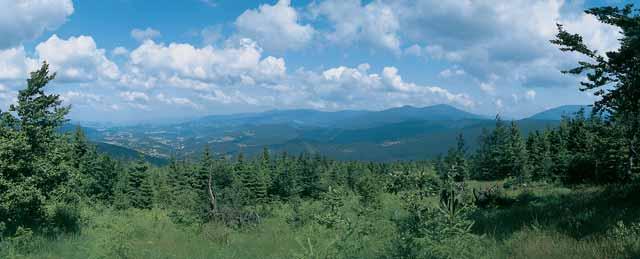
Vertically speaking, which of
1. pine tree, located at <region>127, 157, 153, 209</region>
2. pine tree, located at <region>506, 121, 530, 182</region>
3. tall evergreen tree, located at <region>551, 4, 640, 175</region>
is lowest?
pine tree, located at <region>127, 157, 153, 209</region>

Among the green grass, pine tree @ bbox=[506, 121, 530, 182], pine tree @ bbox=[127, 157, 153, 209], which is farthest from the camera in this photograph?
pine tree @ bbox=[506, 121, 530, 182]

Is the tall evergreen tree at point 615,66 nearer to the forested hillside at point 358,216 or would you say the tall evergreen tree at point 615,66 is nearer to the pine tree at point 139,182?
the forested hillside at point 358,216

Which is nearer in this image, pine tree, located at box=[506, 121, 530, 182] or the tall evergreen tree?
the tall evergreen tree

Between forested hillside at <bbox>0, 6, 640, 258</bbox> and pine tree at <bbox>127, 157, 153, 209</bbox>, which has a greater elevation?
forested hillside at <bbox>0, 6, 640, 258</bbox>

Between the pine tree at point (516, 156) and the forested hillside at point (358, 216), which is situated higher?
the forested hillside at point (358, 216)

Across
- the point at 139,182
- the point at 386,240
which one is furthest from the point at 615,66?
the point at 139,182

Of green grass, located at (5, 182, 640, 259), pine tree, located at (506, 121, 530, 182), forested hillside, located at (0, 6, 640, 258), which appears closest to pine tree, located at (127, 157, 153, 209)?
forested hillside, located at (0, 6, 640, 258)

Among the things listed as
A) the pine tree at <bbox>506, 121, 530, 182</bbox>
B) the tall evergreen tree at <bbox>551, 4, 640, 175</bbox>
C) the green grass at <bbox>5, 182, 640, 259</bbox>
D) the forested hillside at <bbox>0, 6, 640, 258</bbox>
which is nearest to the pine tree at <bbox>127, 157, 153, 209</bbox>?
the forested hillside at <bbox>0, 6, 640, 258</bbox>

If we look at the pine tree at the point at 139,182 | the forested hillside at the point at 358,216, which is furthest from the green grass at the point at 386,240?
the pine tree at the point at 139,182

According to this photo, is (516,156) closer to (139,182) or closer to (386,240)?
(139,182)

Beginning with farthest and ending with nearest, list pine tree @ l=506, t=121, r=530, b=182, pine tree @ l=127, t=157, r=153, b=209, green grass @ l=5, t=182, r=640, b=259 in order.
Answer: pine tree @ l=506, t=121, r=530, b=182 < pine tree @ l=127, t=157, r=153, b=209 < green grass @ l=5, t=182, r=640, b=259

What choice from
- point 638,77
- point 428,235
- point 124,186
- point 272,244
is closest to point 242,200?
point 272,244

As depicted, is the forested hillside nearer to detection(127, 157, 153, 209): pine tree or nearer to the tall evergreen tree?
the tall evergreen tree

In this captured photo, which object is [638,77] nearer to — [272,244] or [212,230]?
[272,244]
